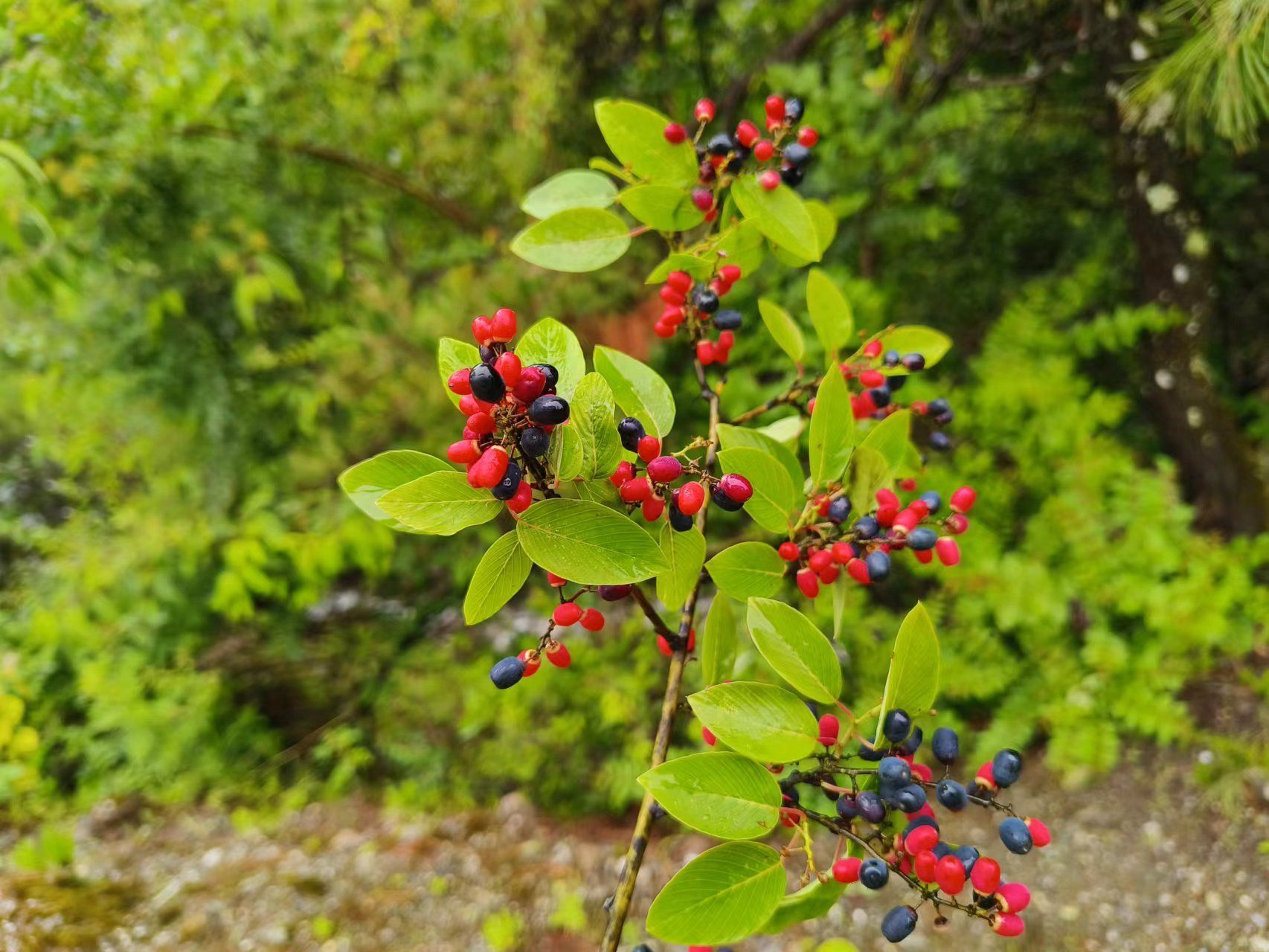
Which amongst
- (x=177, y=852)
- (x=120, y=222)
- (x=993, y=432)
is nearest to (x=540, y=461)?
(x=993, y=432)

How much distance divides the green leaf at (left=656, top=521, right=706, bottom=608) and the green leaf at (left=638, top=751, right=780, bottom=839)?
115 mm

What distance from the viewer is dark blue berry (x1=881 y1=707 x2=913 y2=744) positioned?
0.52m

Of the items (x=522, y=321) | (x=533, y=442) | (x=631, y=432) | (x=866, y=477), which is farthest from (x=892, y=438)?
(x=522, y=321)

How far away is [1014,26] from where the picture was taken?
197cm

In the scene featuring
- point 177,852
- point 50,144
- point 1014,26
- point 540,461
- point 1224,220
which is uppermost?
point 1014,26

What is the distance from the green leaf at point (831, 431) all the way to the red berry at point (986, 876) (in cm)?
32

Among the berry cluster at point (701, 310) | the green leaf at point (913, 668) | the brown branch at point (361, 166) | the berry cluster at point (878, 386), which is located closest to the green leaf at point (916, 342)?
the berry cluster at point (878, 386)

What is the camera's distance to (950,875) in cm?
49

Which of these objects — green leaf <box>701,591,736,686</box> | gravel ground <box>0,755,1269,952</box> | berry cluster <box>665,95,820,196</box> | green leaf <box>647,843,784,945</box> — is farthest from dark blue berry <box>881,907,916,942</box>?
gravel ground <box>0,755,1269,952</box>

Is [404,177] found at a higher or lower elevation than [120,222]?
higher

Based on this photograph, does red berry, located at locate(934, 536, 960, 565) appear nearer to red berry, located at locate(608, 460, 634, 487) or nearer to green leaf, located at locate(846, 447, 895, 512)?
green leaf, located at locate(846, 447, 895, 512)

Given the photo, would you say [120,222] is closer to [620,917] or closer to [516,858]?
[516,858]

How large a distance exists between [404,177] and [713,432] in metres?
1.90

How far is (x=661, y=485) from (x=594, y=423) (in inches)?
3.3
